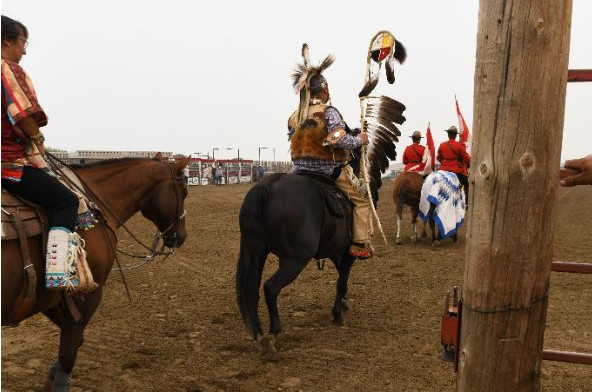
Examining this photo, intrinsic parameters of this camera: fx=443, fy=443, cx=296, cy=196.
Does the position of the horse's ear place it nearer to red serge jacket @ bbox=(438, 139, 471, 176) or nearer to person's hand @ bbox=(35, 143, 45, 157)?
person's hand @ bbox=(35, 143, 45, 157)

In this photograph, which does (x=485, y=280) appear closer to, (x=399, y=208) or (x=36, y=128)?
(x=36, y=128)

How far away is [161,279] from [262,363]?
3546 mm

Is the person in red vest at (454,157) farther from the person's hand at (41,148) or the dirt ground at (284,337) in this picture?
the person's hand at (41,148)

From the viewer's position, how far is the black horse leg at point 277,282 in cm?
436

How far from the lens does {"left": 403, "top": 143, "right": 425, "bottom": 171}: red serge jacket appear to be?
1066 centimetres

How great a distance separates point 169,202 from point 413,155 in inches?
299

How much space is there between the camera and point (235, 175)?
4247cm

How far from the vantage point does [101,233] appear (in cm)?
339

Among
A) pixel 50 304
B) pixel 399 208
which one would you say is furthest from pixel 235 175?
pixel 50 304

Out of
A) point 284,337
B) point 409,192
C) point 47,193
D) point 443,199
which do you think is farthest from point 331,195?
point 409,192

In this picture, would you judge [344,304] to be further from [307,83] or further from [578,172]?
[578,172]

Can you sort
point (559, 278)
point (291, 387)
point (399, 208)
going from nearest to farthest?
1. point (291, 387)
2. point (559, 278)
3. point (399, 208)

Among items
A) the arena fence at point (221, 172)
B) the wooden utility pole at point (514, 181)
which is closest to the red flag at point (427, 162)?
the wooden utility pole at point (514, 181)

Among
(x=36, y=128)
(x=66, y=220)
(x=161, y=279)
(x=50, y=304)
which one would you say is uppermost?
(x=36, y=128)
